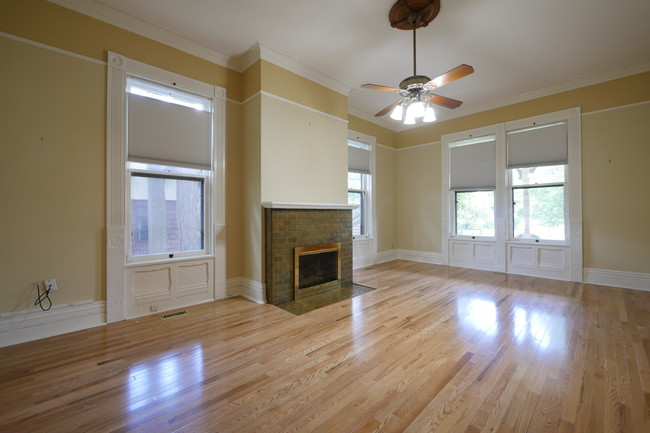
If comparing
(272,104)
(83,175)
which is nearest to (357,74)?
(272,104)

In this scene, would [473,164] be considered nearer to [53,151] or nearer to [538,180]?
[538,180]

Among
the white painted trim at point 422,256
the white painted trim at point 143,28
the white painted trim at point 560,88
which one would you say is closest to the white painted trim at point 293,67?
the white painted trim at point 143,28

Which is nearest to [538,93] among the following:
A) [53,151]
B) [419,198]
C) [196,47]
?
[419,198]

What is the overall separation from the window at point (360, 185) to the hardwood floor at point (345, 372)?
2731 mm

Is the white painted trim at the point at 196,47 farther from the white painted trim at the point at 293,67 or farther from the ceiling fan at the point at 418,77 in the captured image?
the ceiling fan at the point at 418,77

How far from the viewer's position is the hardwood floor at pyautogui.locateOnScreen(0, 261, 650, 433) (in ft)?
5.06

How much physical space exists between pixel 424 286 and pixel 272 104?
11.5 ft

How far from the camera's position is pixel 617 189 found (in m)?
4.17

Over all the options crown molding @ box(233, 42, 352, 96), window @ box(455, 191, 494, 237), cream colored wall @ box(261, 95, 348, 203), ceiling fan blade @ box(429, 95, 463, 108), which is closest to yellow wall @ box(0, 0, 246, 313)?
crown molding @ box(233, 42, 352, 96)

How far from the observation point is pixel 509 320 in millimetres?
2926

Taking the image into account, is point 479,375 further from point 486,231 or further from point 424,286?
point 486,231

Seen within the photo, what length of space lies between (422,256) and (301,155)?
3911 millimetres

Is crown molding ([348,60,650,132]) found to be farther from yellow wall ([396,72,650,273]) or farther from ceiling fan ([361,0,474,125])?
ceiling fan ([361,0,474,125])

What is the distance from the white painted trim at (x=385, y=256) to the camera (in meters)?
6.12
